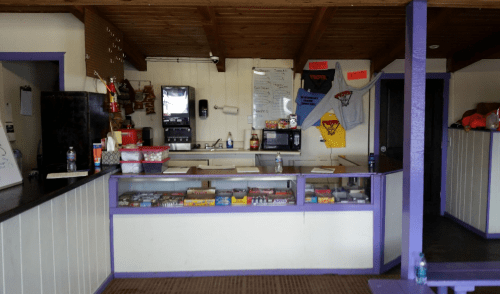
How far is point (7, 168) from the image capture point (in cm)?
240

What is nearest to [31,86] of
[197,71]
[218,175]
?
[197,71]

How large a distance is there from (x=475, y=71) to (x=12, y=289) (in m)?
6.23

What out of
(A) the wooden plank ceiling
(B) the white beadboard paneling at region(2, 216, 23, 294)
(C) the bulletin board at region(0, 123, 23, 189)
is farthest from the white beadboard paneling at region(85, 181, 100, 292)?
(A) the wooden plank ceiling

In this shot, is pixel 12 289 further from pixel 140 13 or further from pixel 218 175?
pixel 140 13

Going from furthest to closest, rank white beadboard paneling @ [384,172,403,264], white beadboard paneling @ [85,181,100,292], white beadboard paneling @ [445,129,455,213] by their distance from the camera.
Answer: white beadboard paneling @ [445,129,455,213] < white beadboard paneling @ [384,172,403,264] < white beadboard paneling @ [85,181,100,292]

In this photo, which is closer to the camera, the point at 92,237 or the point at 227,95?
the point at 92,237

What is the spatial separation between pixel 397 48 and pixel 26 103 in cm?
502

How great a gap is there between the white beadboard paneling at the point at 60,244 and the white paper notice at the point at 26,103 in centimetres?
288

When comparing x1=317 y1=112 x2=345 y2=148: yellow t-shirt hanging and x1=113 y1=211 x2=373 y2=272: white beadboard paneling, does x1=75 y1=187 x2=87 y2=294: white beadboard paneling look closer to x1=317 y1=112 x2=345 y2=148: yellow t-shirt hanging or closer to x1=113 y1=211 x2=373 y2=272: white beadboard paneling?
x1=113 y1=211 x2=373 y2=272: white beadboard paneling

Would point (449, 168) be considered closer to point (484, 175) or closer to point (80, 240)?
point (484, 175)

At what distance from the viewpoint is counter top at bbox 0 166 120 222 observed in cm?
184

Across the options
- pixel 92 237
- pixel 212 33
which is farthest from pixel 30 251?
pixel 212 33

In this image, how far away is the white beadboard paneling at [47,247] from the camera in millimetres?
2129

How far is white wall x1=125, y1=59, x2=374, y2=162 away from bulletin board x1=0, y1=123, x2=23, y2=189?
10.9ft
